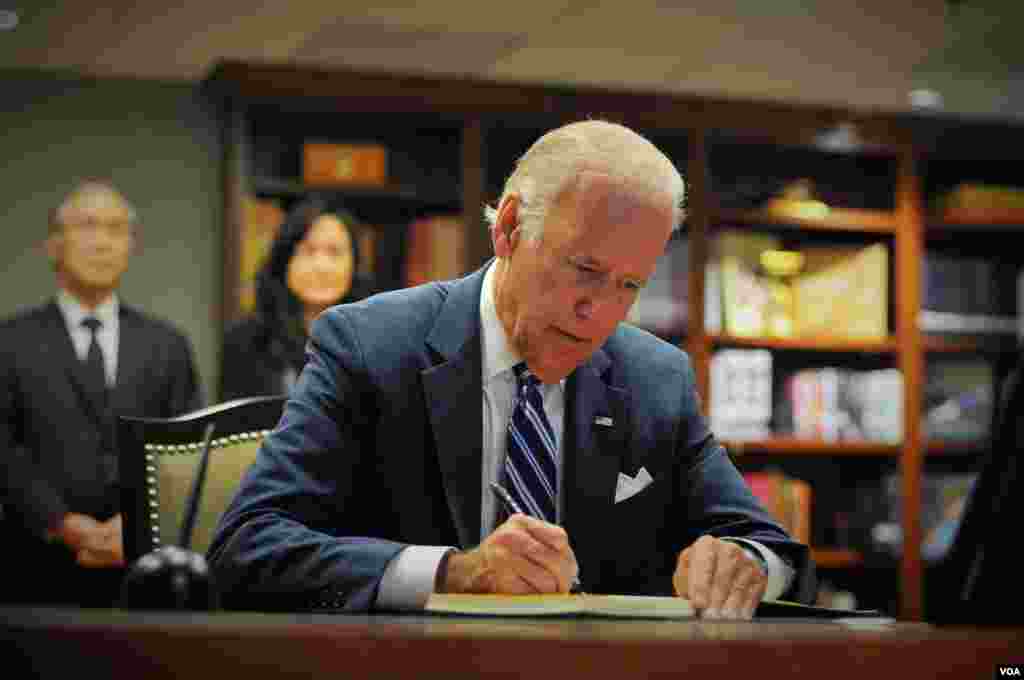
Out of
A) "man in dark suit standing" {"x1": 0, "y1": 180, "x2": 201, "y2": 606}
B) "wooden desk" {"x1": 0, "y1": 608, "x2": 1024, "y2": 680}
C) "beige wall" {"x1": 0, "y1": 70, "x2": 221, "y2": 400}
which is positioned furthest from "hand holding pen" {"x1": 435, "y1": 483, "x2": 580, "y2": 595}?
"beige wall" {"x1": 0, "y1": 70, "x2": 221, "y2": 400}

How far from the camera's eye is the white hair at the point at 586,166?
5.50 feet

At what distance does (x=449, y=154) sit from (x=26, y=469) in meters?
2.53

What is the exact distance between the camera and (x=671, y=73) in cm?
552

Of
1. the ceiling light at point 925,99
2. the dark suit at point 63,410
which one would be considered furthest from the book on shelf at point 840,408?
the dark suit at point 63,410

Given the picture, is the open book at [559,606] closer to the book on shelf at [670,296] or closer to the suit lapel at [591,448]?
the suit lapel at [591,448]

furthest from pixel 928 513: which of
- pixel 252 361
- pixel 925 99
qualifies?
pixel 252 361

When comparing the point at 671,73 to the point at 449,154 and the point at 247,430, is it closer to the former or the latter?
the point at 449,154

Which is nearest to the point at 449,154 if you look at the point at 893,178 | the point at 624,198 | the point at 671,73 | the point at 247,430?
the point at 671,73

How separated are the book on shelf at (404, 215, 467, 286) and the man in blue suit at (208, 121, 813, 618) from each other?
146 inches

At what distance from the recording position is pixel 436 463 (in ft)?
5.65

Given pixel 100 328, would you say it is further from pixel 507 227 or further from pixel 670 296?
pixel 507 227

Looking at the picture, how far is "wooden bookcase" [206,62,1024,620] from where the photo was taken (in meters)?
5.48

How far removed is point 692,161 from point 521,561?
462 cm

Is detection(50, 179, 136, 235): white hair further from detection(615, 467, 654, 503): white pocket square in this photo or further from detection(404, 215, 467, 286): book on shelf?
detection(615, 467, 654, 503): white pocket square
